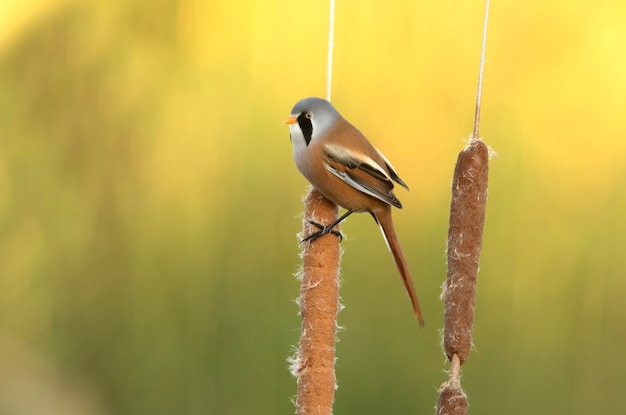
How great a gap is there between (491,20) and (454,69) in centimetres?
13

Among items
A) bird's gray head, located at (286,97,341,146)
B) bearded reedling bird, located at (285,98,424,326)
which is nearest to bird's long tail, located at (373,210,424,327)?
bearded reedling bird, located at (285,98,424,326)

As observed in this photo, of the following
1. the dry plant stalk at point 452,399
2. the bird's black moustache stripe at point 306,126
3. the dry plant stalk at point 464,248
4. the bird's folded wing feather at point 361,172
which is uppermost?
the bird's black moustache stripe at point 306,126

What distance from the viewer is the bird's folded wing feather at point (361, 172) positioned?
3.64ft

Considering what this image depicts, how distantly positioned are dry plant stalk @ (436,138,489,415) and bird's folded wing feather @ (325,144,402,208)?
5.7 inches

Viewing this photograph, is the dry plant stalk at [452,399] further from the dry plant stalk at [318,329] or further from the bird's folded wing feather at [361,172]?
the bird's folded wing feather at [361,172]

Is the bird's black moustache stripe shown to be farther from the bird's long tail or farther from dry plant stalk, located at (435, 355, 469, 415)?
dry plant stalk, located at (435, 355, 469, 415)

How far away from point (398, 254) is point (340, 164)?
16cm

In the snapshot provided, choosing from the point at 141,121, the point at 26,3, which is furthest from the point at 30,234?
the point at 26,3

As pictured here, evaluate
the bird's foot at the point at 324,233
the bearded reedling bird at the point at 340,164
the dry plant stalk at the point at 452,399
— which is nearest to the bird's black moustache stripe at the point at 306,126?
the bearded reedling bird at the point at 340,164

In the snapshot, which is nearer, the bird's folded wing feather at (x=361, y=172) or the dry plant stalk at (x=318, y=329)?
the dry plant stalk at (x=318, y=329)

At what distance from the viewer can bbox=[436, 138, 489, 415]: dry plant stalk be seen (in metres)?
0.95

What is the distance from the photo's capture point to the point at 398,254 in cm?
108

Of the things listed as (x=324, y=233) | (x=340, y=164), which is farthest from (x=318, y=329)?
(x=340, y=164)

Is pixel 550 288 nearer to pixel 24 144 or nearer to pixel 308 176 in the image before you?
pixel 308 176
